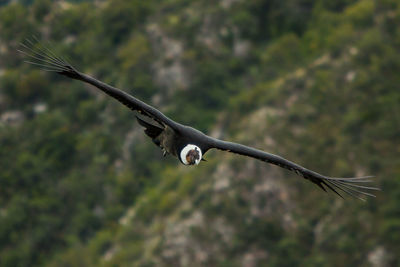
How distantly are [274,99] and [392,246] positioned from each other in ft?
48.0

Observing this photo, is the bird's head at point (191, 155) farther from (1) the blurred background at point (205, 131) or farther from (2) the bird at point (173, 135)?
(1) the blurred background at point (205, 131)

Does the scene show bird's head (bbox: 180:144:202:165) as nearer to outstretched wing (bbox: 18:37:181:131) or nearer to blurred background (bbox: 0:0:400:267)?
outstretched wing (bbox: 18:37:181:131)

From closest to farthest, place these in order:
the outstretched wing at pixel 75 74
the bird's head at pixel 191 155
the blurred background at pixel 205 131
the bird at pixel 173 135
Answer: the outstretched wing at pixel 75 74
the bird at pixel 173 135
the bird's head at pixel 191 155
the blurred background at pixel 205 131

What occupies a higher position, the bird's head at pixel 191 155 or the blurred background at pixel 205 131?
the blurred background at pixel 205 131

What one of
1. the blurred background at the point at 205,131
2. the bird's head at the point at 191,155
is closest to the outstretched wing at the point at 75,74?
the bird's head at the point at 191,155

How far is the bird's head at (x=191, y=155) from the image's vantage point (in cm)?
1691

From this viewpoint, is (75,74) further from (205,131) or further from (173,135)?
(205,131)

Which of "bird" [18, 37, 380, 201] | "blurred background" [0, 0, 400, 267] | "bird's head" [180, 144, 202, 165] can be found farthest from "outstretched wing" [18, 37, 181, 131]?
"blurred background" [0, 0, 400, 267]

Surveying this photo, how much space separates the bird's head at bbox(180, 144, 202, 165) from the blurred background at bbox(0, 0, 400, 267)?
32.8 m

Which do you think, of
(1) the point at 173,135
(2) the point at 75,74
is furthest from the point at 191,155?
(2) the point at 75,74

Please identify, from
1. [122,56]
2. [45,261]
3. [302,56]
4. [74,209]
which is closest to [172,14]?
[122,56]

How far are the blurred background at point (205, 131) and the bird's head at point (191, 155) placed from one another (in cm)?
3276

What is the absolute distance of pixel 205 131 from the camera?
65.8 m

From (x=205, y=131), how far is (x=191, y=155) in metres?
48.8
